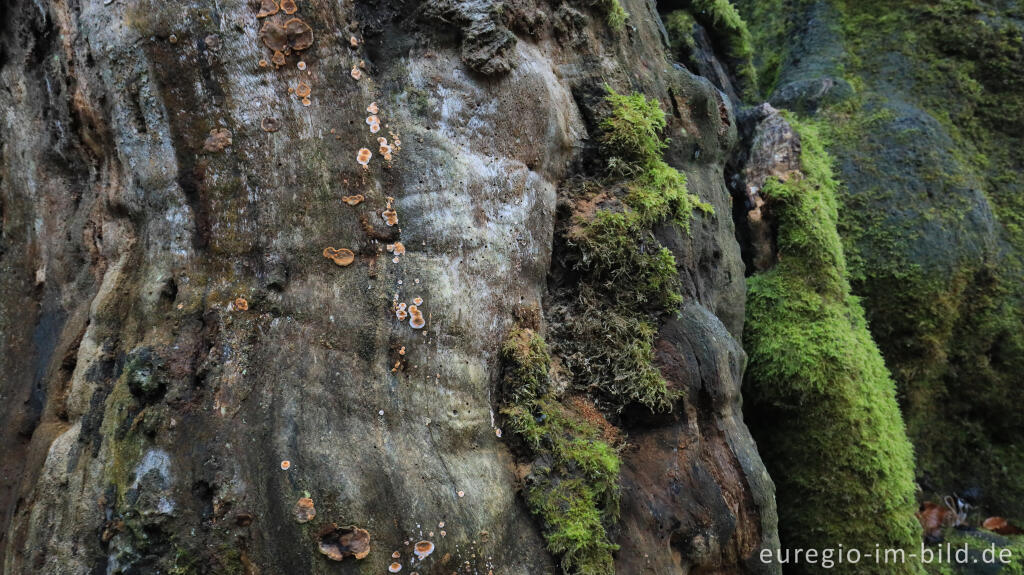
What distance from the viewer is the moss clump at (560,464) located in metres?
2.38

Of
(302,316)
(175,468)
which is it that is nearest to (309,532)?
(175,468)

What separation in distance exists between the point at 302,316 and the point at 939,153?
197 inches

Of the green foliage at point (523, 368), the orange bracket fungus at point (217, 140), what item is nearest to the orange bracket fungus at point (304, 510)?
the green foliage at point (523, 368)

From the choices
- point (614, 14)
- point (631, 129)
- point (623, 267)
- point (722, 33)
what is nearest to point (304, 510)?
point (623, 267)

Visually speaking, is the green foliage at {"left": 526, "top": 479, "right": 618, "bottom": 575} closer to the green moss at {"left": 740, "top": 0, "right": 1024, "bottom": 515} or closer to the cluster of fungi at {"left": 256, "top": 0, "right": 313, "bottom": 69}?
the cluster of fungi at {"left": 256, "top": 0, "right": 313, "bottom": 69}

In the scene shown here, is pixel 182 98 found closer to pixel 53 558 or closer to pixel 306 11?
pixel 306 11

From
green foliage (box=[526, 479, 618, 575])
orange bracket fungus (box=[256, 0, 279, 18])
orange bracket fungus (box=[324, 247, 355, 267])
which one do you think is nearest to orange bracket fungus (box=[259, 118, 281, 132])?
orange bracket fungus (box=[256, 0, 279, 18])

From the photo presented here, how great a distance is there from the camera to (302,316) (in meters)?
2.33

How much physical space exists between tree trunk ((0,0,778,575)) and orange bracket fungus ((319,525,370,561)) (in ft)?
0.05

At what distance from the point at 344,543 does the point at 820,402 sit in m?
3.05

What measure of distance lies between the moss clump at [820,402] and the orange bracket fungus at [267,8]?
10.8 feet

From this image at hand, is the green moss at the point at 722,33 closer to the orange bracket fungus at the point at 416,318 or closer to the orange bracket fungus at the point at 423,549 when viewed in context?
the orange bracket fungus at the point at 416,318

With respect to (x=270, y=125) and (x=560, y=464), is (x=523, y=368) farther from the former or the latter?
(x=270, y=125)

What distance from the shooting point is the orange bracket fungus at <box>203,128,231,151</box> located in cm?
235
